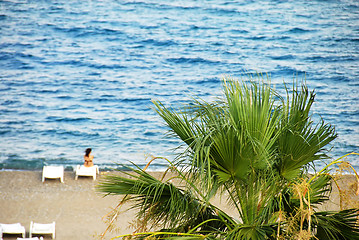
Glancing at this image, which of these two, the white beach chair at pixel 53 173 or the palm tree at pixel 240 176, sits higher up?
the palm tree at pixel 240 176

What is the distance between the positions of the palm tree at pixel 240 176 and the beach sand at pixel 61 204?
4458 mm

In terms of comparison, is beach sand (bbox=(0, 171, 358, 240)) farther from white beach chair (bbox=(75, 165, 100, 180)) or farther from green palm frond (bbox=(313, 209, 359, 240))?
green palm frond (bbox=(313, 209, 359, 240))

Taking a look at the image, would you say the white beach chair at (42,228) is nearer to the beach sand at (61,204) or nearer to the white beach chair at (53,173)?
the beach sand at (61,204)

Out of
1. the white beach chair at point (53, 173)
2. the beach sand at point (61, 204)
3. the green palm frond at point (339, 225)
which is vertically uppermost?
the green palm frond at point (339, 225)

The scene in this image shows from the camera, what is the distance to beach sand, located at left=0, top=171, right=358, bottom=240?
1024cm

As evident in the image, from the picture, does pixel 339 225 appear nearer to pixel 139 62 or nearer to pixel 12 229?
pixel 12 229

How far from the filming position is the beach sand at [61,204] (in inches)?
403

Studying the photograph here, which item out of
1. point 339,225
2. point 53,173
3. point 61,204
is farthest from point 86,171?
point 339,225

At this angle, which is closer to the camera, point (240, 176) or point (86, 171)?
point (240, 176)

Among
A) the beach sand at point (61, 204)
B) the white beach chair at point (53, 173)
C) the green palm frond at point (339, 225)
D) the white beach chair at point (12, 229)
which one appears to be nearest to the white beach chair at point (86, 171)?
the beach sand at point (61, 204)

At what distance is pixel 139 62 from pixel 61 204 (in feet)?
52.2

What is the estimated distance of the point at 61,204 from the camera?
11297 millimetres

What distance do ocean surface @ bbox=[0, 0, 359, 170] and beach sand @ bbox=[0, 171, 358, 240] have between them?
544 centimetres

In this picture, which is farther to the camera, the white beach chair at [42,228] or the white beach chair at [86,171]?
the white beach chair at [86,171]
